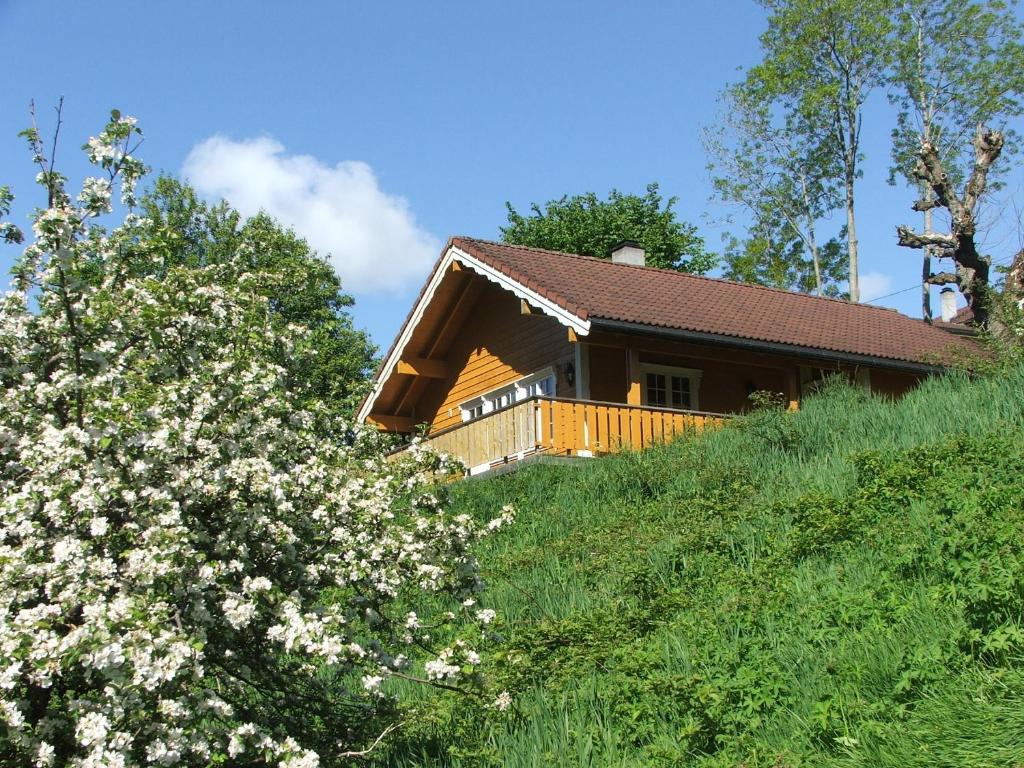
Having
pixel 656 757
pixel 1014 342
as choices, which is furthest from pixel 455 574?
pixel 1014 342

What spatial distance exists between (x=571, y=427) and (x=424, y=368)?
6.77 meters

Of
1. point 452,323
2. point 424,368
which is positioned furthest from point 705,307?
point 424,368

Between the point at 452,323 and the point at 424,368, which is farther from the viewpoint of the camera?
the point at 424,368

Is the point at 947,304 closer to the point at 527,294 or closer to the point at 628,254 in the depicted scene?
the point at 628,254

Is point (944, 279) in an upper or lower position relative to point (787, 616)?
upper

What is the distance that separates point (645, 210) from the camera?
38594mm

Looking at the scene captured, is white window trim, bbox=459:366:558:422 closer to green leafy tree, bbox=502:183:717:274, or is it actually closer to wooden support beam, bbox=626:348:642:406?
wooden support beam, bbox=626:348:642:406

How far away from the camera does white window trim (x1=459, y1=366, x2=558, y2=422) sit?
21.6m

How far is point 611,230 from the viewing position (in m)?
37.8

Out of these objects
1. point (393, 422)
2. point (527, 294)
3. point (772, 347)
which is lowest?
point (393, 422)

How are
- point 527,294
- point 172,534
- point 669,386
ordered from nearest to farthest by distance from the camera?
point 172,534, point 527,294, point 669,386

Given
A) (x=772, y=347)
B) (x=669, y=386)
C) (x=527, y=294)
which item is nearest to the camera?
(x=527, y=294)

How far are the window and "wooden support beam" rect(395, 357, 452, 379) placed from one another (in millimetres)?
4929

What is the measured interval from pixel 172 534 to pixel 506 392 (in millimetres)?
17130
